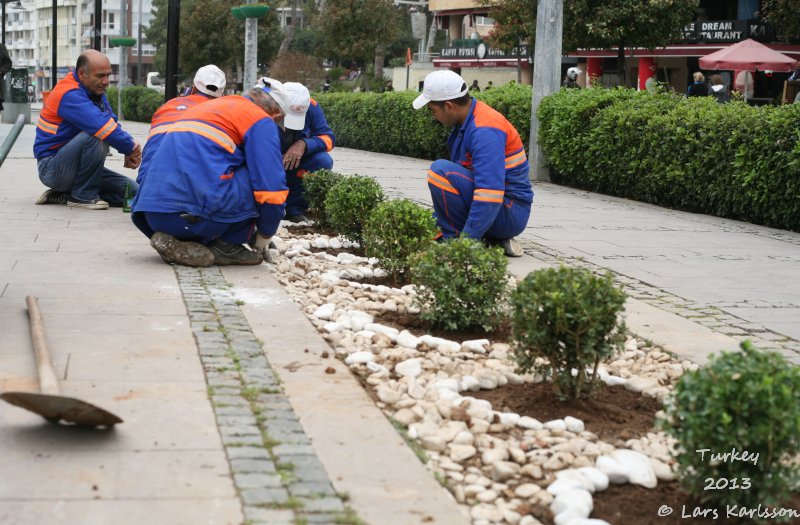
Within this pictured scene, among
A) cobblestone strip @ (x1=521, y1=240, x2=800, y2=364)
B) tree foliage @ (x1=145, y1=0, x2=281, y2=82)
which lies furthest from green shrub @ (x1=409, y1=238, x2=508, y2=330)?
tree foliage @ (x1=145, y1=0, x2=281, y2=82)

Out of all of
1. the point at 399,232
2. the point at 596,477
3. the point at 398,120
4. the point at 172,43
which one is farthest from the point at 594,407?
the point at 398,120

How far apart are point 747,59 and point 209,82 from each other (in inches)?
816

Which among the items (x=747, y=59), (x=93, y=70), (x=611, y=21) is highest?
(x=611, y=21)

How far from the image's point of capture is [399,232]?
7320 mm

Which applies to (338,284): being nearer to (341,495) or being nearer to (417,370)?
(417,370)

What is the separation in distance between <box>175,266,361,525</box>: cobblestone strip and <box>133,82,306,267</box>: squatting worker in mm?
1449

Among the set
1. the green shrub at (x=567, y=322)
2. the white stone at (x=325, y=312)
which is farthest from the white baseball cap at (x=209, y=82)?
the green shrub at (x=567, y=322)

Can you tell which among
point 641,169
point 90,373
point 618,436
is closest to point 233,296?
point 90,373

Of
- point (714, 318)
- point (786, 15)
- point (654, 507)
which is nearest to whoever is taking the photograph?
point (654, 507)

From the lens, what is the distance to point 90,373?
4887mm

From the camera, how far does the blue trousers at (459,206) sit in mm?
8109

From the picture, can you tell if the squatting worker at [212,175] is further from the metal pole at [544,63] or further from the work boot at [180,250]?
Result: the metal pole at [544,63]

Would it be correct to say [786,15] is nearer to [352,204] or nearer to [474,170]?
[352,204]

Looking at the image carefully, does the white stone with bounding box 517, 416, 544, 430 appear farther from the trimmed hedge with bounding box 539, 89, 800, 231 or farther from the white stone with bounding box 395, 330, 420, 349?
the trimmed hedge with bounding box 539, 89, 800, 231
